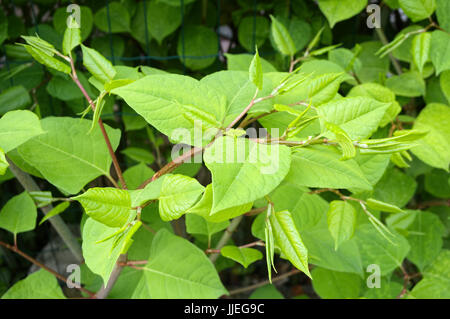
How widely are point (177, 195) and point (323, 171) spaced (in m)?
0.17

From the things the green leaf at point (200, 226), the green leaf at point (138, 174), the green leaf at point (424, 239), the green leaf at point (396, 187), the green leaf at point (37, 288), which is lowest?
the green leaf at point (424, 239)

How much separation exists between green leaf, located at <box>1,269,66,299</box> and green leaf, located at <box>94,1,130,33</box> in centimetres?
61

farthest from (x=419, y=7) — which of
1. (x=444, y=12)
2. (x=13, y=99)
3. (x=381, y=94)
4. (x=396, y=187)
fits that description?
(x=13, y=99)

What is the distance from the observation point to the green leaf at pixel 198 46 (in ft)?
3.74

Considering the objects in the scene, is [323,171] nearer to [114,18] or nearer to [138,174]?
[138,174]

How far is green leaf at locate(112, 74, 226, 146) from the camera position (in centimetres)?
50

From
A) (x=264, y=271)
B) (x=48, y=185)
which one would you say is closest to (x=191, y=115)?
(x=48, y=185)

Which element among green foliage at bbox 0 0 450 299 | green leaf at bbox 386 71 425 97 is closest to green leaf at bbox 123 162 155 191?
green foliage at bbox 0 0 450 299

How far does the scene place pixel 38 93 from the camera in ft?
3.65

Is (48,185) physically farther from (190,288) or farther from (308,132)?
(308,132)

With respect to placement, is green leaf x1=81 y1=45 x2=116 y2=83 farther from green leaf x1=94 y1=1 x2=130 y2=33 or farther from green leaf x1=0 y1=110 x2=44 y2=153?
green leaf x1=94 y1=1 x2=130 y2=33

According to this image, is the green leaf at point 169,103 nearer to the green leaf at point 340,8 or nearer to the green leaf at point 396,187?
the green leaf at point 340,8

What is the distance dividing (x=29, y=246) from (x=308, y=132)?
1.26 m

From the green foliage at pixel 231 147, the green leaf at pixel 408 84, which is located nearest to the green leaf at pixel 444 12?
the green foliage at pixel 231 147
